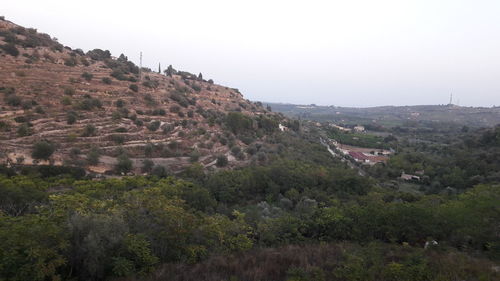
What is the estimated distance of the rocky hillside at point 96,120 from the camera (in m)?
22.0

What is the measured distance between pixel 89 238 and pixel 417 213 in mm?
12812

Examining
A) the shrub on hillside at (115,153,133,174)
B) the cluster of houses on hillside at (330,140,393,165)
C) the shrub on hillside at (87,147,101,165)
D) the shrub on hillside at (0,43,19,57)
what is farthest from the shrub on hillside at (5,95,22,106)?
the cluster of houses on hillside at (330,140,393,165)

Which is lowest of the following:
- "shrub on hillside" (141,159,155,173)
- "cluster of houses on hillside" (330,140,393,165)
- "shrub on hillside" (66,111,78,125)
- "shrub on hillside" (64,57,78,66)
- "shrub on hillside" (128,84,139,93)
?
"cluster of houses on hillside" (330,140,393,165)

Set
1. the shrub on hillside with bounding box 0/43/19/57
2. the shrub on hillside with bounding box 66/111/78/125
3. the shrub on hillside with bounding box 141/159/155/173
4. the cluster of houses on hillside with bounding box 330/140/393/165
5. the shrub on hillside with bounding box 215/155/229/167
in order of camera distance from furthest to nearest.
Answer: the cluster of houses on hillside with bounding box 330/140/393/165 < the shrub on hillside with bounding box 0/43/19/57 < the shrub on hillside with bounding box 215/155/229/167 < the shrub on hillside with bounding box 66/111/78/125 < the shrub on hillside with bounding box 141/159/155/173

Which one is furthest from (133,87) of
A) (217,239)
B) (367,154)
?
(367,154)

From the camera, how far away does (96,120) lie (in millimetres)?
27391

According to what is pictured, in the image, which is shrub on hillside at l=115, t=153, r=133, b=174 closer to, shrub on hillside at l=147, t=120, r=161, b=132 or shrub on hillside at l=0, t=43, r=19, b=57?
shrub on hillside at l=147, t=120, r=161, b=132

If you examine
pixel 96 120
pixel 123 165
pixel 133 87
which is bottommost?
pixel 123 165

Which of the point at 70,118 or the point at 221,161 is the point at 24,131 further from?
the point at 221,161

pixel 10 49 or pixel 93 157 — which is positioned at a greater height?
→ pixel 10 49

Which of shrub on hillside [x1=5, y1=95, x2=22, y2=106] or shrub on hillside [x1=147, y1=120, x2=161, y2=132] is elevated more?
shrub on hillside [x1=5, y1=95, x2=22, y2=106]

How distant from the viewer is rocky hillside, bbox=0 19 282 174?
72.3 ft

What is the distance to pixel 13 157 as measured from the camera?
1939cm

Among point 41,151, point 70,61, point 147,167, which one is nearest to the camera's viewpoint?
point 41,151
